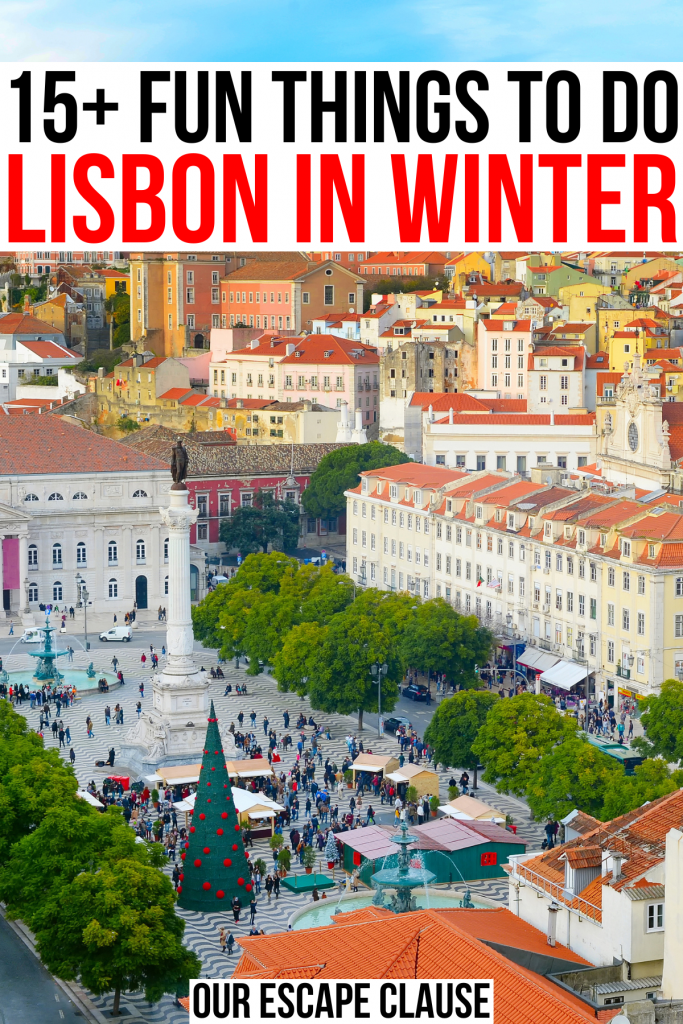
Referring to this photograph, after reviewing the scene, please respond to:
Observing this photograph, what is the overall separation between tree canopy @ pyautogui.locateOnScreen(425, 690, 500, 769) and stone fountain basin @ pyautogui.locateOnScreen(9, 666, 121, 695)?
20.4 meters

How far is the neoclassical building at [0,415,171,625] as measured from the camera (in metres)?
99.8

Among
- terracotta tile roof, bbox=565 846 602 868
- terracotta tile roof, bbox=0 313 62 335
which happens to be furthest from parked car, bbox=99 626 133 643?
terracotta tile roof, bbox=0 313 62 335

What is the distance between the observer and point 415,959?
3366 centimetres

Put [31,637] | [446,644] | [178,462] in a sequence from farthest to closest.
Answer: [31,637] < [446,644] < [178,462]

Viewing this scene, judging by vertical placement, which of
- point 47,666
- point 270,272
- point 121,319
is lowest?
point 47,666

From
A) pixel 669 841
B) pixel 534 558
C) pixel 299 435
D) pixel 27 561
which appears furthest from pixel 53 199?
pixel 299 435

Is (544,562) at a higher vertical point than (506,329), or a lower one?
lower

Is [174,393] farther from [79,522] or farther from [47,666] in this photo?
[47,666]

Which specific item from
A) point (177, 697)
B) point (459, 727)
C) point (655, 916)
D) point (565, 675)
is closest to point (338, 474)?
point (565, 675)

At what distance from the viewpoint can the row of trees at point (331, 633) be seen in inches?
2835

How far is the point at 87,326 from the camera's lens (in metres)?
198

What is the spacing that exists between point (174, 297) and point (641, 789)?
13334cm

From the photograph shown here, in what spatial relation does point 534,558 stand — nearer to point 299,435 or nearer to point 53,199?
point 53,199

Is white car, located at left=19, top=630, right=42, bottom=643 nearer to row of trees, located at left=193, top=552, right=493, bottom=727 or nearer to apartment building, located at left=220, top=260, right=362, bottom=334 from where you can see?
row of trees, located at left=193, top=552, right=493, bottom=727
